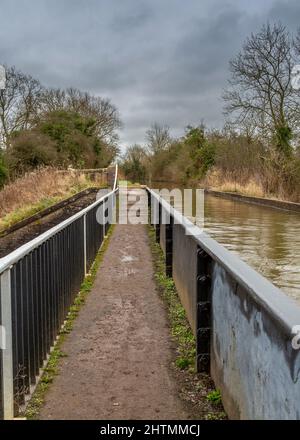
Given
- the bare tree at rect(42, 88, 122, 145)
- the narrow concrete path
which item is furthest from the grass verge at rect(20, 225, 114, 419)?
the bare tree at rect(42, 88, 122, 145)

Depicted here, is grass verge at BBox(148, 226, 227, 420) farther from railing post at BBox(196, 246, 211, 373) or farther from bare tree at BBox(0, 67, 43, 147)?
bare tree at BBox(0, 67, 43, 147)

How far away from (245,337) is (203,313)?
3.81ft

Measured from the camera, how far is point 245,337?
95.5 inches

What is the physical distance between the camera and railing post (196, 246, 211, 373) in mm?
3537

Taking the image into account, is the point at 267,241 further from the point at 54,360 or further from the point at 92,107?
the point at 92,107

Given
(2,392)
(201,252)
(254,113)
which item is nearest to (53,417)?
(2,392)

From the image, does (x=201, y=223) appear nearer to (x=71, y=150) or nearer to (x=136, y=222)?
(x=136, y=222)

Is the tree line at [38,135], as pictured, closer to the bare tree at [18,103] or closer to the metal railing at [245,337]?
the bare tree at [18,103]

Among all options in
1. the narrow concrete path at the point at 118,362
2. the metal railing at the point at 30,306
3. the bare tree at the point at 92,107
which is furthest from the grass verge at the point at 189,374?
the bare tree at the point at 92,107

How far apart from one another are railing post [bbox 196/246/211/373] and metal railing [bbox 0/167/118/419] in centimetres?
121

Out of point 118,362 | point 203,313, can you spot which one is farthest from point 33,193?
point 203,313

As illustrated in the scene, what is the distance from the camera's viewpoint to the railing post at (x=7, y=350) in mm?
2691

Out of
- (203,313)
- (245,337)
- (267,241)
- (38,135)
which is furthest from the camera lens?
(38,135)

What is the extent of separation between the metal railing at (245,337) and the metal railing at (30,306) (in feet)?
3.99
